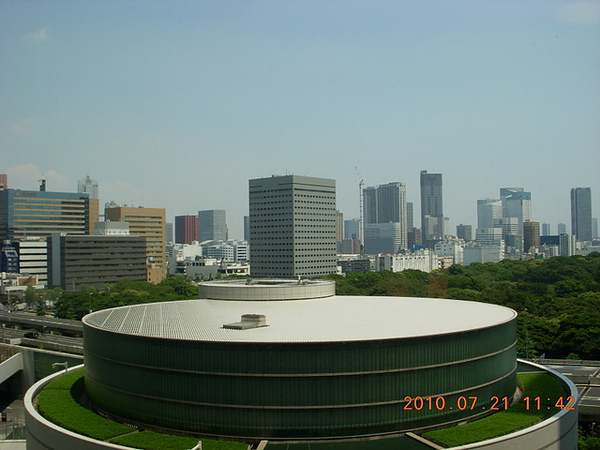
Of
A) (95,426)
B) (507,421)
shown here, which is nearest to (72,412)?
(95,426)

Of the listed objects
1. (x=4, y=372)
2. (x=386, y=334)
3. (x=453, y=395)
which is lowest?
(x=4, y=372)

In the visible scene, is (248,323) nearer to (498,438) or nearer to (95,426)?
(95,426)

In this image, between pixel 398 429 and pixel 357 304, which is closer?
pixel 398 429

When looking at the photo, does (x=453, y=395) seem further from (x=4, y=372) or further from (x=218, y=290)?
(x=4, y=372)

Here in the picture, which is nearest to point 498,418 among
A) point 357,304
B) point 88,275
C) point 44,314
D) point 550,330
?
point 357,304

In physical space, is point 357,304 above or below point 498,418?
above
